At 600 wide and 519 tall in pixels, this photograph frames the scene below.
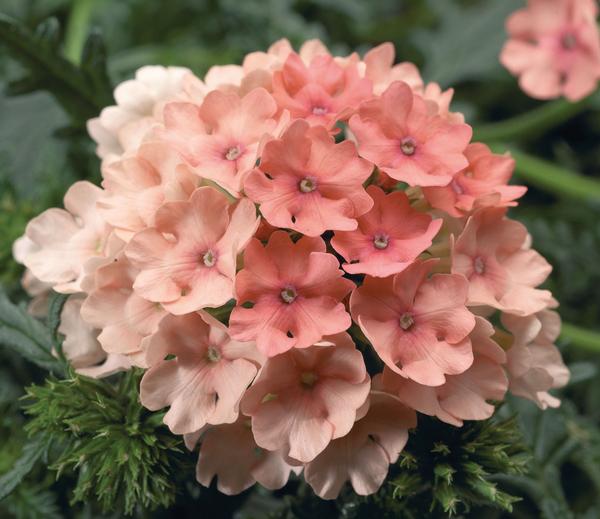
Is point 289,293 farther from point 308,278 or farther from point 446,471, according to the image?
point 446,471

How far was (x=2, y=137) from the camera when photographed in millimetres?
1171

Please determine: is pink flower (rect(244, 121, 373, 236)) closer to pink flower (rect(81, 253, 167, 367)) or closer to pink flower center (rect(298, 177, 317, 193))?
pink flower center (rect(298, 177, 317, 193))

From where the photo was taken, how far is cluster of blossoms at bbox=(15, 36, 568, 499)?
58 cm

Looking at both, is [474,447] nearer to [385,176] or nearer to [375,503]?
[375,503]

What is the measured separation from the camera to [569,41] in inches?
44.3

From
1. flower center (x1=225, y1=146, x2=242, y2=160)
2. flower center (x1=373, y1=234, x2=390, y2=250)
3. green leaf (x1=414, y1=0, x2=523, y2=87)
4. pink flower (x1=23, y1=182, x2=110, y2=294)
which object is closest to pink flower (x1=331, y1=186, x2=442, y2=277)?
flower center (x1=373, y1=234, x2=390, y2=250)

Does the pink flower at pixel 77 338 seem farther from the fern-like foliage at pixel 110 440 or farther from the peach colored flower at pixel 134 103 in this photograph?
the peach colored flower at pixel 134 103

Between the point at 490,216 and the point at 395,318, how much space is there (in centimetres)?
14

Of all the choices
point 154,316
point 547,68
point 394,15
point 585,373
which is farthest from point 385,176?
point 394,15

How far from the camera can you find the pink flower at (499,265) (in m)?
0.63

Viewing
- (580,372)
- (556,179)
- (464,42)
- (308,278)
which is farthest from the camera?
(464,42)

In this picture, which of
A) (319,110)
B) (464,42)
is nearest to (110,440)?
(319,110)

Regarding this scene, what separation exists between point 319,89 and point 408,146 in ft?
0.29

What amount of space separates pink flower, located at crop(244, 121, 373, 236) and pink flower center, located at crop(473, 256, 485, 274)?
110 millimetres
